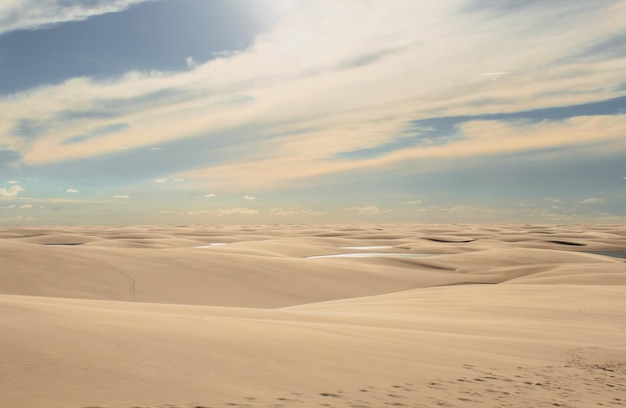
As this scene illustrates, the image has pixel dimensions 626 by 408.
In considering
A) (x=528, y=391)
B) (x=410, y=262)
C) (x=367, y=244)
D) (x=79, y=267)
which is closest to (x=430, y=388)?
(x=528, y=391)

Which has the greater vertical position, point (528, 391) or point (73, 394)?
point (73, 394)

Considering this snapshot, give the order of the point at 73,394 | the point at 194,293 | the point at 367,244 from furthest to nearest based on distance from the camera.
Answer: the point at 367,244, the point at 194,293, the point at 73,394

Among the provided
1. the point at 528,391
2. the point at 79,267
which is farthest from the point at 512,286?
the point at 79,267

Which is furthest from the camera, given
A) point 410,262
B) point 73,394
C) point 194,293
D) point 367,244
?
point 367,244

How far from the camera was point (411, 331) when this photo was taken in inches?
353

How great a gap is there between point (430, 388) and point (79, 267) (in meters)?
17.1

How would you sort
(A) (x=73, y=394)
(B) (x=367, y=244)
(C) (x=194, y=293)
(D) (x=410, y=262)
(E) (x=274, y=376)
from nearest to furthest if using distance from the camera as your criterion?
(A) (x=73, y=394) → (E) (x=274, y=376) → (C) (x=194, y=293) → (D) (x=410, y=262) → (B) (x=367, y=244)

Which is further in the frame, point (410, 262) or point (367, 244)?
point (367, 244)

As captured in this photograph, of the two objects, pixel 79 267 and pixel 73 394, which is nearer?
pixel 73 394

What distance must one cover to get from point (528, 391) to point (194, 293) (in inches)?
A: 597

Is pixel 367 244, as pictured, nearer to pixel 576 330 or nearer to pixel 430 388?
pixel 576 330

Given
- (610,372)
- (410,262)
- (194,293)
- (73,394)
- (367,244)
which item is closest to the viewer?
(73,394)

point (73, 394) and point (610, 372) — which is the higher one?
point (73, 394)

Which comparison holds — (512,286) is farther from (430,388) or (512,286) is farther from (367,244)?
(367,244)
